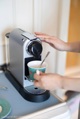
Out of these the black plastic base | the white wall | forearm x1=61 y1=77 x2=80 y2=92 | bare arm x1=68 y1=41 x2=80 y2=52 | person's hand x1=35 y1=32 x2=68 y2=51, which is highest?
the white wall

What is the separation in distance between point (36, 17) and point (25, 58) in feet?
1.42

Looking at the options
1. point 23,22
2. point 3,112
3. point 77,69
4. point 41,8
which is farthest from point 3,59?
point 77,69

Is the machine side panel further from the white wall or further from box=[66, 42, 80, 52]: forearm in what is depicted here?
box=[66, 42, 80, 52]: forearm

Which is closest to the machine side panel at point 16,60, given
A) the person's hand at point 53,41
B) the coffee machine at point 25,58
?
the coffee machine at point 25,58

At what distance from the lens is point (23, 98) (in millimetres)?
912

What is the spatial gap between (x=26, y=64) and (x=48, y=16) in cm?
50

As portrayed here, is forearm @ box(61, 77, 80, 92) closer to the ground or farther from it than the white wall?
closer to the ground

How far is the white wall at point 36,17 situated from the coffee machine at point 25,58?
20 centimetres

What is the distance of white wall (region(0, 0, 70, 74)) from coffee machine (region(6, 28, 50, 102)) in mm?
199

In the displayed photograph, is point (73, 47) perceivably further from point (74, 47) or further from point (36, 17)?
point (36, 17)

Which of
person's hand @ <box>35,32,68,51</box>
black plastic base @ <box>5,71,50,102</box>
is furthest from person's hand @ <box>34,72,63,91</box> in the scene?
person's hand @ <box>35,32,68,51</box>

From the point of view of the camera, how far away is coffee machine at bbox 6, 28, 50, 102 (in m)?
0.89

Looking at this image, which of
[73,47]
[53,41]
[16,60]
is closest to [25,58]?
[16,60]

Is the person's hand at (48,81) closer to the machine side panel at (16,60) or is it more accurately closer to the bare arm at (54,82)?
the bare arm at (54,82)
